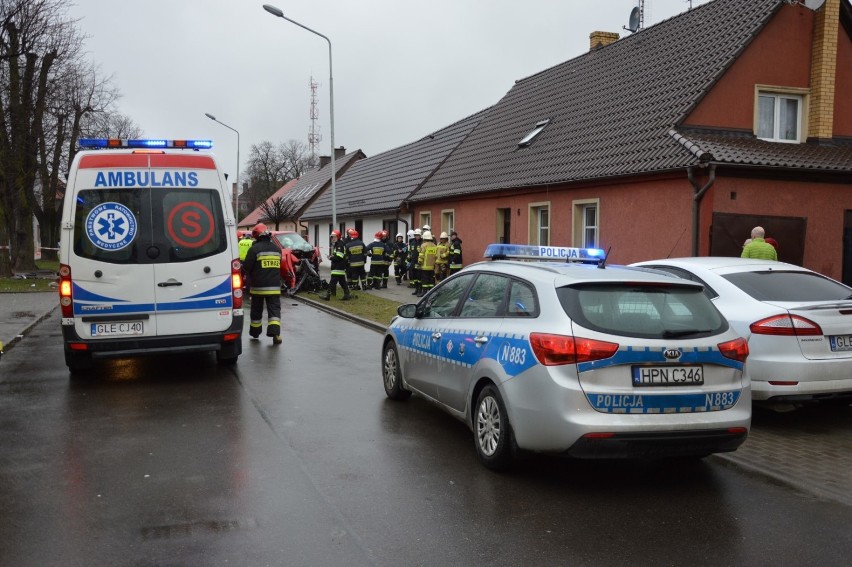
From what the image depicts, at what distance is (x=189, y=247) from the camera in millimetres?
8844

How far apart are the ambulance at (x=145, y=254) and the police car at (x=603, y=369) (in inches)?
164

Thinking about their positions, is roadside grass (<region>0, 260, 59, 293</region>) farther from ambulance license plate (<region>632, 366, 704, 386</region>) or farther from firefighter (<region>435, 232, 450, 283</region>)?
ambulance license plate (<region>632, 366, 704, 386</region>)

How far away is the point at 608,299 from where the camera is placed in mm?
5316

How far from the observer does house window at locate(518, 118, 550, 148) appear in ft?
72.3

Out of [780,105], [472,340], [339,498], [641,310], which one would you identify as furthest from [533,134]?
[339,498]

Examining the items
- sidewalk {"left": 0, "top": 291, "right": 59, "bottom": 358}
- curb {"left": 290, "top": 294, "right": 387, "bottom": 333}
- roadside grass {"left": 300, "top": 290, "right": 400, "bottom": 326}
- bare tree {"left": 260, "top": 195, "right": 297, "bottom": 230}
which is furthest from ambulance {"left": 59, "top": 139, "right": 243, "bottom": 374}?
bare tree {"left": 260, "top": 195, "right": 297, "bottom": 230}

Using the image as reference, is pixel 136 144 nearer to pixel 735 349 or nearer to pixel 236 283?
pixel 236 283

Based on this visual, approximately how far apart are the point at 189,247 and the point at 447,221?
686 inches

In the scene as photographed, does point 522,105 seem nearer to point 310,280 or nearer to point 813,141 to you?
point 310,280

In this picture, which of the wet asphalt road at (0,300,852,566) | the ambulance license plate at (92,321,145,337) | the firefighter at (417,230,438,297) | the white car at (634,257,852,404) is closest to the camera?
the wet asphalt road at (0,300,852,566)

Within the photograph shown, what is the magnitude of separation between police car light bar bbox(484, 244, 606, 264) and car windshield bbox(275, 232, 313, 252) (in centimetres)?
1584

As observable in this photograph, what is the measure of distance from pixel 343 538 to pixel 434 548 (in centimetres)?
53

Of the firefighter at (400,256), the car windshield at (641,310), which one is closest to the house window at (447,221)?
the firefighter at (400,256)

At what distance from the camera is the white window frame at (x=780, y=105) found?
15992 millimetres
